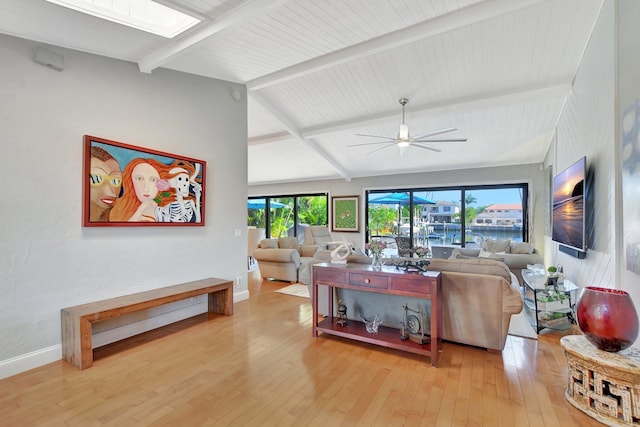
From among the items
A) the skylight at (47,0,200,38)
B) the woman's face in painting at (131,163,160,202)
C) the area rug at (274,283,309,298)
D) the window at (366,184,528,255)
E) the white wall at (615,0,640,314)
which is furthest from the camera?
the window at (366,184,528,255)

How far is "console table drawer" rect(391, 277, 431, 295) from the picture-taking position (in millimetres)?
2524

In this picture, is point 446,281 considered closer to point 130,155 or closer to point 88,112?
point 130,155

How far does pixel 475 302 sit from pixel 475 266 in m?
0.34

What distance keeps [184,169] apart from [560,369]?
4433 mm

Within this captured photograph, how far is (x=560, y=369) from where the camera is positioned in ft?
8.10

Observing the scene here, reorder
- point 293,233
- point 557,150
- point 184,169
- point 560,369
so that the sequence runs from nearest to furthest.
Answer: point 560,369, point 184,169, point 557,150, point 293,233

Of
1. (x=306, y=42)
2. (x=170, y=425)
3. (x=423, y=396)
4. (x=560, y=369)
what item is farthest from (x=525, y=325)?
(x=306, y=42)

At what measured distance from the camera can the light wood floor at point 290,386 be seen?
6.11ft

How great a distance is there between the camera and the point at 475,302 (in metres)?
2.74

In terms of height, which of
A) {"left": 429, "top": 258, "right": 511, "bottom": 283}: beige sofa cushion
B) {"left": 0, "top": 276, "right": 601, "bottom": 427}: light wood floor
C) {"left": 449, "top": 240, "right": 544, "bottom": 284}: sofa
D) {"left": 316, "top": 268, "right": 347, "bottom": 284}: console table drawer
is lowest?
{"left": 0, "top": 276, "right": 601, "bottom": 427}: light wood floor

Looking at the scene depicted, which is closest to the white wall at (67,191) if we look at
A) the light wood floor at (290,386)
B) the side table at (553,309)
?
the light wood floor at (290,386)

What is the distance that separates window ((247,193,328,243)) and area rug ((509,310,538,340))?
6.22 m

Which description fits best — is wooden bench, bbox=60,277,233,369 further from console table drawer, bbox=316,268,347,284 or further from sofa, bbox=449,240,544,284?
sofa, bbox=449,240,544,284

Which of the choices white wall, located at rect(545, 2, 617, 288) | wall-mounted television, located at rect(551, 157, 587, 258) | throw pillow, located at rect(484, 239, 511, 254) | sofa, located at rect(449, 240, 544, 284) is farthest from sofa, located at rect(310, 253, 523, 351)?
throw pillow, located at rect(484, 239, 511, 254)
